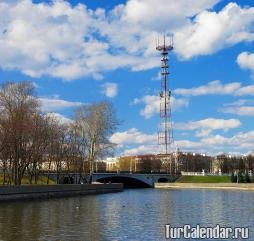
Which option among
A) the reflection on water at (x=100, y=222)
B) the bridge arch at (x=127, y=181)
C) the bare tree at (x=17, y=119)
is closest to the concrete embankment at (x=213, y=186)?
the bridge arch at (x=127, y=181)

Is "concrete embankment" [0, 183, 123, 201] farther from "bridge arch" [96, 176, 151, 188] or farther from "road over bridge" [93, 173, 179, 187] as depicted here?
"bridge arch" [96, 176, 151, 188]

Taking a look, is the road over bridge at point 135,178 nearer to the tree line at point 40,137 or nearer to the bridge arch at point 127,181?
the bridge arch at point 127,181

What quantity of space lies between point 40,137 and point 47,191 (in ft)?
27.1

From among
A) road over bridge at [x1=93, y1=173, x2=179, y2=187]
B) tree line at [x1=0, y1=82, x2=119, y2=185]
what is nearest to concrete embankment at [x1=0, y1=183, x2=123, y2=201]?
tree line at [x1=0, y1=82, x2=119, y2=185]

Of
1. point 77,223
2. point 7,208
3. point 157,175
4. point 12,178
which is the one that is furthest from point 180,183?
point 77,223

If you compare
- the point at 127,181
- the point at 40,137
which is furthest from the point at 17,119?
the point at 127,181

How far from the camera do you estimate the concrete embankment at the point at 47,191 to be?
61206 millimetres

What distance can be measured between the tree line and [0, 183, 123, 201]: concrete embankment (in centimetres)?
499

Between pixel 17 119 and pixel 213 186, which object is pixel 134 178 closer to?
pixel 213 186

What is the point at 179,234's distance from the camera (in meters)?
32.8

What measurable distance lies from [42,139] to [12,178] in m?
7.98

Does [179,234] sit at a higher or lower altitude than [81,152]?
lower

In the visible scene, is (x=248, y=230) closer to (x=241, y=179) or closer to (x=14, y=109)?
(x=14, y=109)

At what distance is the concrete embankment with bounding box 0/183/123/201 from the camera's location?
6121 cm
